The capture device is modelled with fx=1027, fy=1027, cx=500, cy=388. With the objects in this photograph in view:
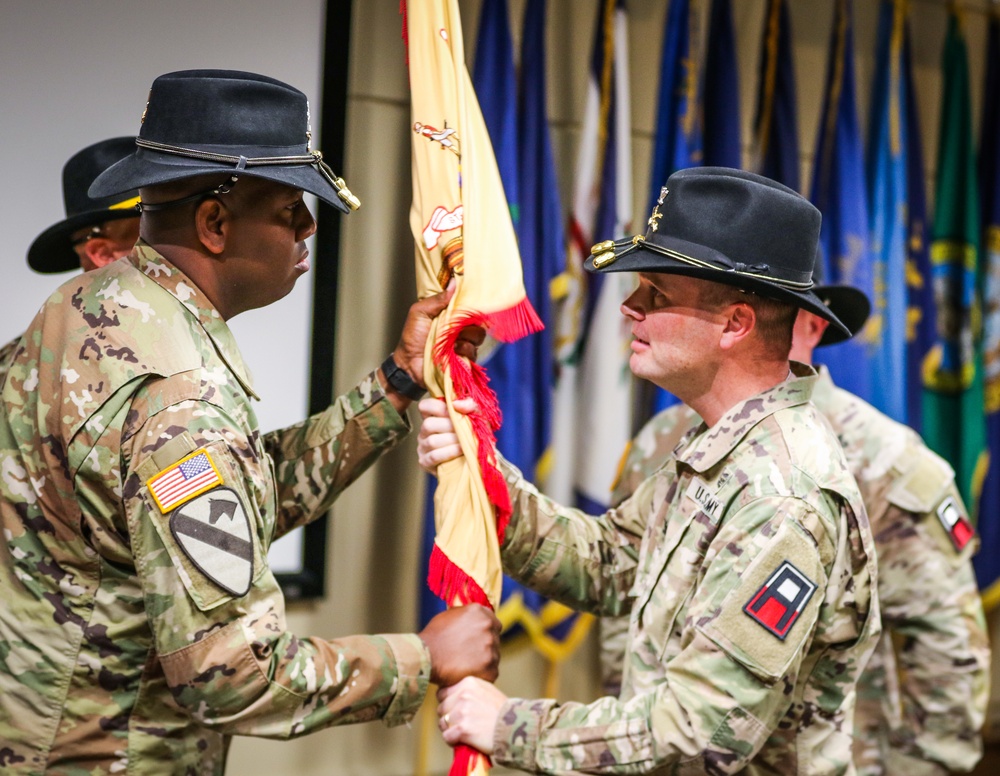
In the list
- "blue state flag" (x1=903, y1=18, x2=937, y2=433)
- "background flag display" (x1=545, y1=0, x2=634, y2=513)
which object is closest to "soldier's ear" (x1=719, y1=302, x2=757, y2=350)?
"background flag display" (x1=545, y1=0, x2=634, y2=513)

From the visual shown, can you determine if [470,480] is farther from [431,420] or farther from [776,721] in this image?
[776,721]

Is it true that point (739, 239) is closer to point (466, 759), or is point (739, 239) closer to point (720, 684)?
point (720, 684)

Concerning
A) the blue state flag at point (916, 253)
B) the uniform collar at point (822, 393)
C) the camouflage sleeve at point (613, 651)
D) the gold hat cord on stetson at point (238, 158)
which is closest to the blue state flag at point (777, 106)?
the blue state flag at point (916, 253)

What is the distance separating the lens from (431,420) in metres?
1.80

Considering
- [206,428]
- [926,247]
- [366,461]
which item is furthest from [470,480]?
[926,247]

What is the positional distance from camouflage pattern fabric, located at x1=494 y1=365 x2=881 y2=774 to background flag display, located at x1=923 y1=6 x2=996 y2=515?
2158 millimetres

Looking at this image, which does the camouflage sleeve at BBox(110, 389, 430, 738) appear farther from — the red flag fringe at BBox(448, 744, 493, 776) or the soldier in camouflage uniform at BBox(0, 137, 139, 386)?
the soldier in camouflage uniform at BBox(0, 137, 139, 386)

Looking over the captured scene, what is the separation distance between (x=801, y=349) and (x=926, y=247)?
145cm

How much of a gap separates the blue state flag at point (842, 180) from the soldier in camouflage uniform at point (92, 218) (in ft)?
7.22

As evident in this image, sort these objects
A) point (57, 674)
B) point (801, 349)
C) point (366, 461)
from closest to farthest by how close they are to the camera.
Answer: point (57, 674) → point (366, 461) → point (801, 349)

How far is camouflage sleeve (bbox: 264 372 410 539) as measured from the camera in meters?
1.97

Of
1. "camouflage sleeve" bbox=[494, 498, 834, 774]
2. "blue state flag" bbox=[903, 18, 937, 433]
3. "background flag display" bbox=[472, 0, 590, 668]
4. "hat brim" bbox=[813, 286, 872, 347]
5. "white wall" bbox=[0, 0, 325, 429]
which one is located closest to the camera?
"camouflage sleeve" bbox=[494, 498, 834, 774]

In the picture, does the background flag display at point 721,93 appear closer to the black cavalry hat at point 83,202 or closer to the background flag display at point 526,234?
the background flag display at point 526,234

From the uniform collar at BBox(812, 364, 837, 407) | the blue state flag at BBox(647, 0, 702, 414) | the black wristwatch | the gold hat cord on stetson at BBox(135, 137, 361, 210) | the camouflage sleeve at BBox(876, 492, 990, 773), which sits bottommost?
the camouflage sleeve at BBox(876, 492, 990, 773)
